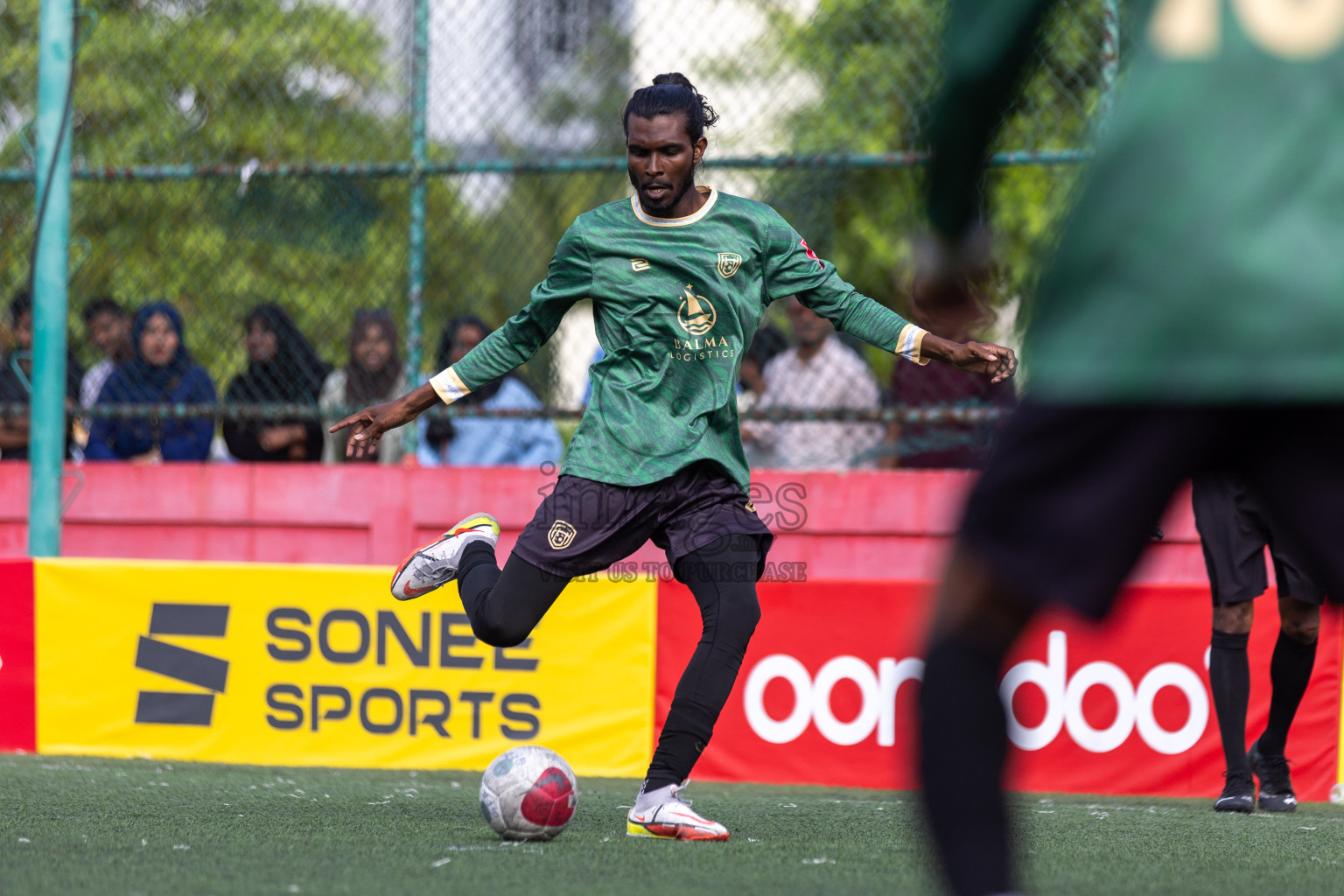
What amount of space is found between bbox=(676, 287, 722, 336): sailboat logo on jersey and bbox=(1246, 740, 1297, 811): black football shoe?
2724 millimetres

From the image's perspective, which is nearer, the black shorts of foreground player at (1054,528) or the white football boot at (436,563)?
the black shorts of foreground player at (1054,528)

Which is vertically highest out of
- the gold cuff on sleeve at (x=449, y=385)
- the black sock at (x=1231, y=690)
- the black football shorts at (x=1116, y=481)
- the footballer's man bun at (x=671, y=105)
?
the footballer's man bun at (x=671, y=105)

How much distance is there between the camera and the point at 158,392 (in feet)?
26.5

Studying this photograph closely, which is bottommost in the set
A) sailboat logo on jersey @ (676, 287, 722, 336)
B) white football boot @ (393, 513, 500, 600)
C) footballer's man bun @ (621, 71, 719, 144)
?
white football boot @ (393, 513, 500, 600)

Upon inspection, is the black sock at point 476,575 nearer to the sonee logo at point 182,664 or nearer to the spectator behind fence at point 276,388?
the sonee logo at point 182,664

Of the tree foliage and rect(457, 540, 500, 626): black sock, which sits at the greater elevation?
the tree foliage

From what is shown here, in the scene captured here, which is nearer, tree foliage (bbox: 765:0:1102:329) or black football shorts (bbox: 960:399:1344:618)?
black football shorts (bbox: 960:399:1344:618)

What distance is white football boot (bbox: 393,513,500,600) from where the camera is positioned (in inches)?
200


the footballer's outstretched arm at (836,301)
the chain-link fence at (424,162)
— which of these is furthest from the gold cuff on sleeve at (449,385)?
the chain-link fence at (424,162)

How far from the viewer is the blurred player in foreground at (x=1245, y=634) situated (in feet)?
18.7

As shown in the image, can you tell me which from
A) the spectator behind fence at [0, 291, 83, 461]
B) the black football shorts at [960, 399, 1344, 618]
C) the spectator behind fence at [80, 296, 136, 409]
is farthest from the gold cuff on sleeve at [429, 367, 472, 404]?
the spectator behind fence at [0, 291, 83, 461]

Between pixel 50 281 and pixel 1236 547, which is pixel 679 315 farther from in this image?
pixel 50 281

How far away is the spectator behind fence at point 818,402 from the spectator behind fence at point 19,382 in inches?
141

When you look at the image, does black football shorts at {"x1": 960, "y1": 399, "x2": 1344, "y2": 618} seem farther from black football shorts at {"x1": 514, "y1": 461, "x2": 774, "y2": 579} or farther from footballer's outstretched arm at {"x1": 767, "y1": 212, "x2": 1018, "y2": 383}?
black football shorts at {"x1": 514, "y1": 461, "x2": 774, "y2": 579}
